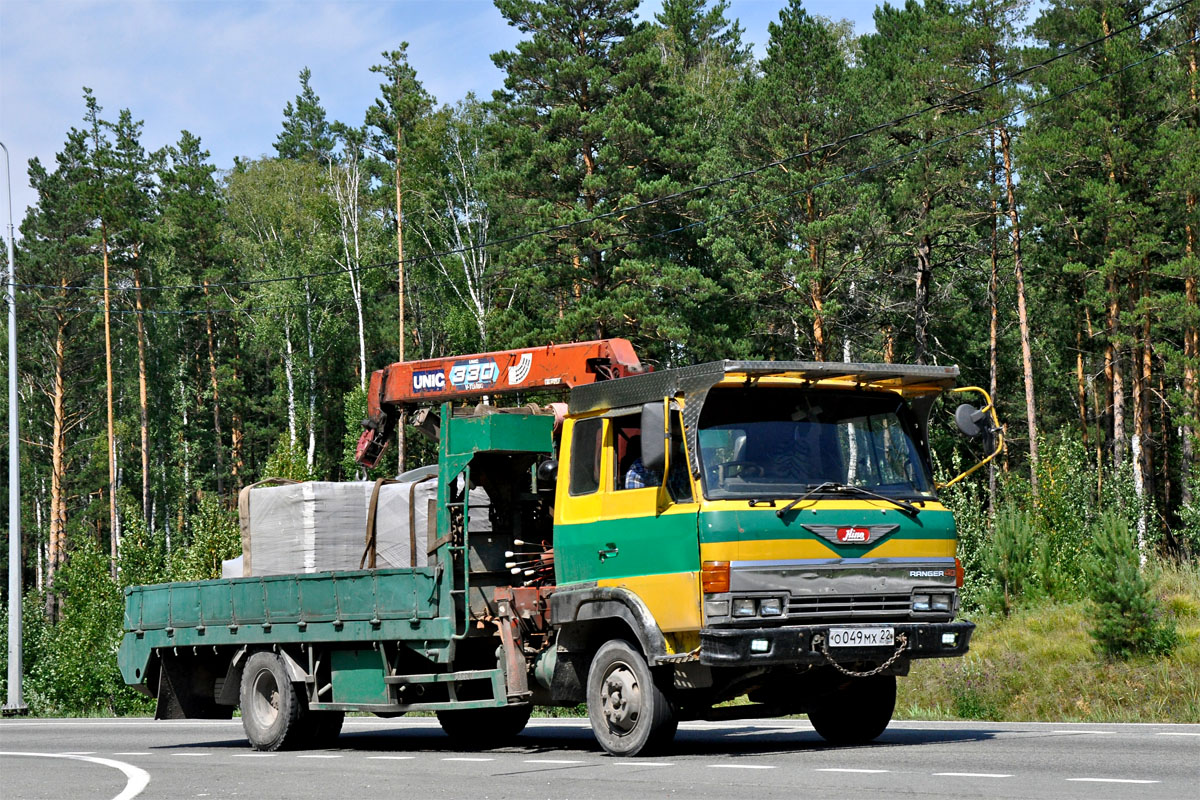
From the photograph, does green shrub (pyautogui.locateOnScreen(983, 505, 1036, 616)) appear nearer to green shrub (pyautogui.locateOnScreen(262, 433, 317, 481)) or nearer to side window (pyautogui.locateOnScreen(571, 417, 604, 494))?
side window (pyautogui.locateOnScreen(571, 417, 604, 494))

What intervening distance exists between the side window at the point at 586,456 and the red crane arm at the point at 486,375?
1.13 meters

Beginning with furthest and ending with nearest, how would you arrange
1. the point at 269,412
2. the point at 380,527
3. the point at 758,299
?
the point at 269,412 → the point at 758,299 → the point at 380,527

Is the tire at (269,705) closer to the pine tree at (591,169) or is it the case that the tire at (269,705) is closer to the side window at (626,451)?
the side window at (626,451)

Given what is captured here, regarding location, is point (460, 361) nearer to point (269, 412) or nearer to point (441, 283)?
point (441, 283)

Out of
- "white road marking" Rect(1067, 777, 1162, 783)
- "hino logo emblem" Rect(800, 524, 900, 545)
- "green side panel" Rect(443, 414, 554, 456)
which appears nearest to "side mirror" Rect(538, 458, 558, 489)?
"green side panel" Rect(443, 414, 554, 456)

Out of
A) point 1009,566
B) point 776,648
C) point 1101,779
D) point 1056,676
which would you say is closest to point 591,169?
point 1009,566

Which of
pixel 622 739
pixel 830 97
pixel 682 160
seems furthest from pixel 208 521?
pixel 622 739

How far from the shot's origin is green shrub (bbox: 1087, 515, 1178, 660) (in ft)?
67.4

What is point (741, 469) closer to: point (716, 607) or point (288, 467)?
point (716, 607)

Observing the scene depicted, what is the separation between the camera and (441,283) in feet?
192

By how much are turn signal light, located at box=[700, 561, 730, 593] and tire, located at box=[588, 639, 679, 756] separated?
3.13 feet

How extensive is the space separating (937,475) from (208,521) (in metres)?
31.8

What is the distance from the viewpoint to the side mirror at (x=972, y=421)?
1106cm

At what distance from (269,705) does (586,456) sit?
508 centimetres
